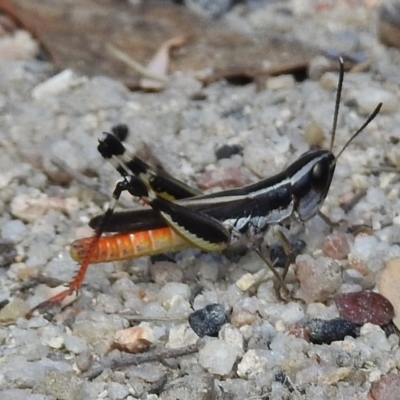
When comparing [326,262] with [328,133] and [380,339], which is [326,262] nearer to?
[380,339]

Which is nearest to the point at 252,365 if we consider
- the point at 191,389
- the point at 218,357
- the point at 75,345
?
the point at 218,357

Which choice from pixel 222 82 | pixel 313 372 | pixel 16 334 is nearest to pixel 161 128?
pixel 222 82

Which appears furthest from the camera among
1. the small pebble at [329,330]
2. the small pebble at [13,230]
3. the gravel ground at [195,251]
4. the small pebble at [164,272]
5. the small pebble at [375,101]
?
the small pebble at [375,101]

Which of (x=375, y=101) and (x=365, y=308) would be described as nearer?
(x=365, y=308)

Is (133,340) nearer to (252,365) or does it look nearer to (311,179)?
(252,365)

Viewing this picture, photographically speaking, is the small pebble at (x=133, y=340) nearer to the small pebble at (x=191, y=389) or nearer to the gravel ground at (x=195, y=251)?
the gravel ground at (x=195, y=251)

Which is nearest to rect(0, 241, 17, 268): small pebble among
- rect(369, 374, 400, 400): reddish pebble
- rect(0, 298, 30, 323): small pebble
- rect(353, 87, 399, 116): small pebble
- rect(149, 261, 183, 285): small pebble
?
rect(0, 298, 30, 323): small pebble

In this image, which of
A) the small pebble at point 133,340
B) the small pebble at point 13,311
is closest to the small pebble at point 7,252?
the small pebble at point 13,311
